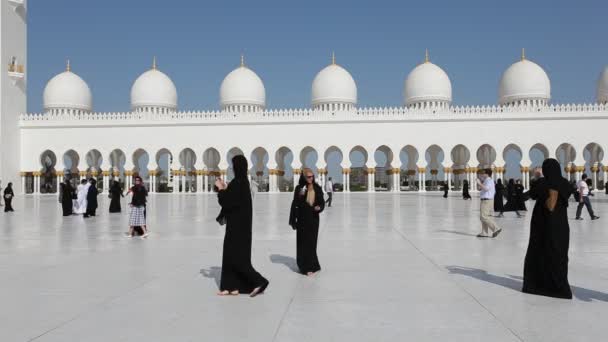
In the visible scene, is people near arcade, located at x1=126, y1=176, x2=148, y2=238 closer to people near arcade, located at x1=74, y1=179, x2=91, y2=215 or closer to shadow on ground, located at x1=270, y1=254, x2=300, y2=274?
shadow on ground, located at x1=270, y1=254, x2=300, y2=274

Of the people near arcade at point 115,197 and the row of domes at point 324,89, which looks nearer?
the people near arcade at point 115,197

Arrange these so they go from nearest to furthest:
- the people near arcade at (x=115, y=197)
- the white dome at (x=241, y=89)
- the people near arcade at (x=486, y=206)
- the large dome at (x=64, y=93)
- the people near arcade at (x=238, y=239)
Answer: the people near arcade at (x=238, y=239) → the people near arcade at (x=486, y=206) → the people near arcade at (x=115, y=197) → the white dome at (x=241, y=89) → the large dome at (x=64, y=93)

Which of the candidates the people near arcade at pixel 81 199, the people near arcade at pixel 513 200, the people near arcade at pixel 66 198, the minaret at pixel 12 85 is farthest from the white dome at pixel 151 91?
the people near arcade at pixel 513 200

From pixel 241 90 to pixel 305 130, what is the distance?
255 inches

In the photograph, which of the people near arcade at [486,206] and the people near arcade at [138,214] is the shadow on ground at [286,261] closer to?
the people near arcade at [138,214]

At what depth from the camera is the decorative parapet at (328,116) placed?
96.4 feet

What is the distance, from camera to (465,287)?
4.30 metres

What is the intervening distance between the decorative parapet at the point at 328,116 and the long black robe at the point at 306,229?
83.2 feet

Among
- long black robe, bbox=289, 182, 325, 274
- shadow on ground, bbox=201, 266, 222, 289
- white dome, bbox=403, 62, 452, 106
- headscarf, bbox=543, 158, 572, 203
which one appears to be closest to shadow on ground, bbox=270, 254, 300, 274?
long black robe, bbox=289, 182, 325, 274

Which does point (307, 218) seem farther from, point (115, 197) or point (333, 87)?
point (333, 87)

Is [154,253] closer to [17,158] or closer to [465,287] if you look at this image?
[465,287]

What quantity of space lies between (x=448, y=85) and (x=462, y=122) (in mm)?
4826

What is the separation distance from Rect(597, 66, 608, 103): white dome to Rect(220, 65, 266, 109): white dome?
22.5 m

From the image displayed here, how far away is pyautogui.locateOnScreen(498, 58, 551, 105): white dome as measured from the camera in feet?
106
